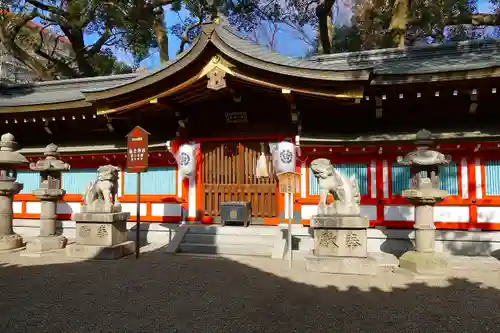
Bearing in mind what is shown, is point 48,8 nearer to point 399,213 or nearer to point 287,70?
point 287,70

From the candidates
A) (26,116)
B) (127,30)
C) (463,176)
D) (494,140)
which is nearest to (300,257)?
(463,176)

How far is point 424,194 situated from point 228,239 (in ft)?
15.7

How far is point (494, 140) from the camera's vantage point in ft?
27.8

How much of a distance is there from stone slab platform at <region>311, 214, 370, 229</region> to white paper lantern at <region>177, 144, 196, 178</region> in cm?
428

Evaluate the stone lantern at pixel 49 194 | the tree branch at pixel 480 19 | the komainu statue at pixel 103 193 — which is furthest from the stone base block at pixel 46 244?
the tree branch at pixel 480 19

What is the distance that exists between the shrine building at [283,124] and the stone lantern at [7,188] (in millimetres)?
1416

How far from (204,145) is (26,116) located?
5.47m

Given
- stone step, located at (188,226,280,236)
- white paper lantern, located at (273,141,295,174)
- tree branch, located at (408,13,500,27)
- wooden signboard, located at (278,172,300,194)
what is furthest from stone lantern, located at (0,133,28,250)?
tree branch, located at (408,13,500,27)

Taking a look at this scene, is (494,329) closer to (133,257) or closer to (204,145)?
(133,257)

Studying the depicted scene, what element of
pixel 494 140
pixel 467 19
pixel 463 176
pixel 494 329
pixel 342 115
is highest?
pixel 467 19

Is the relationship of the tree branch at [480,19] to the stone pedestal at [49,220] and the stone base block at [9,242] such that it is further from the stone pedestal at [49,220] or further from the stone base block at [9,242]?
the stone base block at [9,242]

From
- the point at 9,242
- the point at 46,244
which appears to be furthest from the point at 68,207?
the point at 46,244

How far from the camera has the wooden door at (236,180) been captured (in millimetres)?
10188

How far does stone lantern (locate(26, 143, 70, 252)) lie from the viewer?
9.47 m
